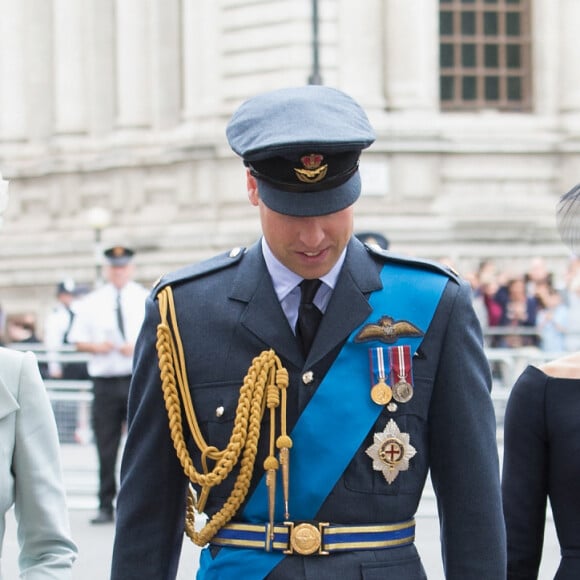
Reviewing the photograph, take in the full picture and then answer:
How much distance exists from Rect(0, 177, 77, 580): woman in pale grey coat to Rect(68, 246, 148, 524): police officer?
26.8 ft

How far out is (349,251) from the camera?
4109 mm

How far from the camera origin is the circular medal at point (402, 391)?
157 inches

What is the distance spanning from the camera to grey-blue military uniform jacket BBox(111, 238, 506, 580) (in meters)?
3.93

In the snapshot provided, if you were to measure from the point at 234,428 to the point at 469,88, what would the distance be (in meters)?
22.6

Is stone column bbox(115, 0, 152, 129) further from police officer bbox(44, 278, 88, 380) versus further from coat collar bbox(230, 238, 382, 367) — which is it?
coat collar bbox(230, 238, 382, 367)

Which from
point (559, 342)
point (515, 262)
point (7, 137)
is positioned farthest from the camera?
point (7, 137)

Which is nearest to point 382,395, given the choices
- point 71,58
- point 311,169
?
point 311,169

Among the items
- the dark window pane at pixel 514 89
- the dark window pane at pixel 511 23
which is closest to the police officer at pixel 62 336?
the dark window pane at pixel 514 89

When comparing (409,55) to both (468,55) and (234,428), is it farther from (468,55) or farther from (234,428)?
(234,428)

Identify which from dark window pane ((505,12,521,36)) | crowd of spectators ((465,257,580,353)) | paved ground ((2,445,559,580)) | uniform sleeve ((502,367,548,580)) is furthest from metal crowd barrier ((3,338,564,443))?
dark window pane ((505,12,521,36))

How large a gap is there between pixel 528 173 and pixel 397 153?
2064 millimetres

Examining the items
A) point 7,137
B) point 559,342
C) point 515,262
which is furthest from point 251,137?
point 7,137

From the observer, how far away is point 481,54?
85.9ft

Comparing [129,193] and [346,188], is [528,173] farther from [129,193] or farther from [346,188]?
[346,188]
